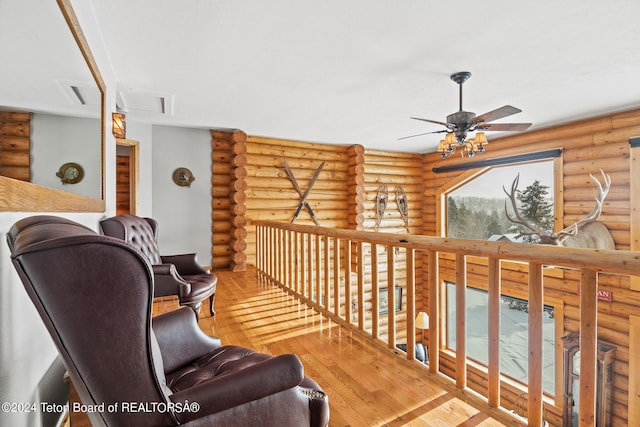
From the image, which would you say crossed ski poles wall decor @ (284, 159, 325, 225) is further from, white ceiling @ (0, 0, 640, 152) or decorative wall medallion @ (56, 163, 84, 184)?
decorative wall medallion @ (56, 163, 84, 184)

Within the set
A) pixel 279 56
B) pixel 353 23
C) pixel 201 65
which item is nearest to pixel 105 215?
pixel 201 65

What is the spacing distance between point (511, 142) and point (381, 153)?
8.59 feet

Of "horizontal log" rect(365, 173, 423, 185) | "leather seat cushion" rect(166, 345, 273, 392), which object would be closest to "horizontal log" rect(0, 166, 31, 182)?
"leather seat cushion" rect(166, 345, 273, 392)

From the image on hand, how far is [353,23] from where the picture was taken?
243 cm

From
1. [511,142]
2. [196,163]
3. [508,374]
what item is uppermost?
[511,142]

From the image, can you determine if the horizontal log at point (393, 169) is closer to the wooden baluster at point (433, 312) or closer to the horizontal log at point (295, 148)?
the horizontal log at point (295, 148)

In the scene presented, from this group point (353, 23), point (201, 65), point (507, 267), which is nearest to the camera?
point (353, 23)

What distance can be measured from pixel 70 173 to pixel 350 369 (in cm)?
195

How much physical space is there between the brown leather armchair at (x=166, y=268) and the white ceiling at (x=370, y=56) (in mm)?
1537

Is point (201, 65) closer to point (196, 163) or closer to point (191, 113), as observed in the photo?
point (191, 113)

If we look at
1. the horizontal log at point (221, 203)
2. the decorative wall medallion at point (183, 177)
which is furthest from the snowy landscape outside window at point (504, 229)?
the decorative wall medallion at point (183, 177)

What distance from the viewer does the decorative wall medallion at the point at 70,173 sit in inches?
59.7

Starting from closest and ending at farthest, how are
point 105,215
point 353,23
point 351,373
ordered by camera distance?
point 351,373, point 353,23, point 105,215

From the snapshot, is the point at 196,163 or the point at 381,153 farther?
the point at 381,153
